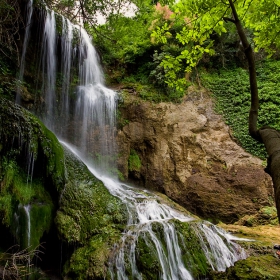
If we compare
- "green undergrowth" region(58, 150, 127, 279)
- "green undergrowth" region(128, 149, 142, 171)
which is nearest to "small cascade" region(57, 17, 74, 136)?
"green undergrowth" region(128, 149, 142, 171)

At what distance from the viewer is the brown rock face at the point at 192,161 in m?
8.69

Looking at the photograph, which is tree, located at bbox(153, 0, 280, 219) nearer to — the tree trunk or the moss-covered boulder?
the tree trunk

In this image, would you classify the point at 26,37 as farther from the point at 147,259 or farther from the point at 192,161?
the point at 147,259

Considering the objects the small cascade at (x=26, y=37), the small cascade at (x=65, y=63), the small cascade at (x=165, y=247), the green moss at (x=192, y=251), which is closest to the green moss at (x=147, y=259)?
the small cascade at (x=165, y=247)

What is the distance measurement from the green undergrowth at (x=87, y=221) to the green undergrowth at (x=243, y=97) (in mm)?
6663

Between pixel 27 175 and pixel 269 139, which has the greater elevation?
pixel 27 175

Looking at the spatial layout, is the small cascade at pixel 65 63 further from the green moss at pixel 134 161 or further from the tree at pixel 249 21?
the tree at pixel 249 21

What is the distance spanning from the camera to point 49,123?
8672 millimetres

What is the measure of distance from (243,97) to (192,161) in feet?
13.7

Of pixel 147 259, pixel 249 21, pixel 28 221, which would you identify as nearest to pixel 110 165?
pixel 28 221

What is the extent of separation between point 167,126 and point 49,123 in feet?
14.9

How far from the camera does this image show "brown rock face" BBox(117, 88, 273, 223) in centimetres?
869

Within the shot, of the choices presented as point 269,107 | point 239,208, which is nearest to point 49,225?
point 239,208

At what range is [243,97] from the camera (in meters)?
11.2
